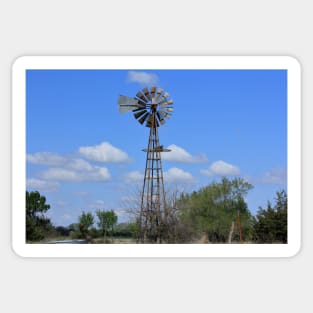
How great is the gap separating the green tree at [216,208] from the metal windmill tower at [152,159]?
1.07 feet

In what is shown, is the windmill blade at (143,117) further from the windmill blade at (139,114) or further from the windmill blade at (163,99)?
the windmill blade at (163,99)

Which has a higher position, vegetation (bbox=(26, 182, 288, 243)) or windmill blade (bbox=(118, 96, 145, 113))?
windmill blade (bbox=(118, 96, 145, 113))

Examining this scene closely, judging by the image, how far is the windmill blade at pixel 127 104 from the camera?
7742 millimetres

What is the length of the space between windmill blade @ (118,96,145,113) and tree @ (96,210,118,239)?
134 centimetres

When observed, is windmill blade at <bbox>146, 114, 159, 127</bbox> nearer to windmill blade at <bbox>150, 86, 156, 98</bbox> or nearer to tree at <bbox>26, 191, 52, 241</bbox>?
windmill blade at <bbox>150, 86, 156, 98</bbox>

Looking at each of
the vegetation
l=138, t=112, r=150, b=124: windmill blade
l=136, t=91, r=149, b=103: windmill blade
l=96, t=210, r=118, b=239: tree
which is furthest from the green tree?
l=136, t=91, r=149, b=103: windmill blade

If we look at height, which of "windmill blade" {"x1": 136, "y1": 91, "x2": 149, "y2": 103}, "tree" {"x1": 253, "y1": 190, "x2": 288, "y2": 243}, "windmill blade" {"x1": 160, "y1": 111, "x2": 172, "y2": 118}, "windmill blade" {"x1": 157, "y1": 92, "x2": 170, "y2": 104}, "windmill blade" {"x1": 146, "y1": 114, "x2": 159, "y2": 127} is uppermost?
"windmill blade" {"x1": 136, "y1": 91, "x2": 149, "y2": 103}

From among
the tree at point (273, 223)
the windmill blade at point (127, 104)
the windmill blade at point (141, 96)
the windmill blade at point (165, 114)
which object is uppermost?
the windmill blade at point (141, 96)

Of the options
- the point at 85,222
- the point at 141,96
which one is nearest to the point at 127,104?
the point at 141,96

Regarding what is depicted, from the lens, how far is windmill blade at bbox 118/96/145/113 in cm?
774
